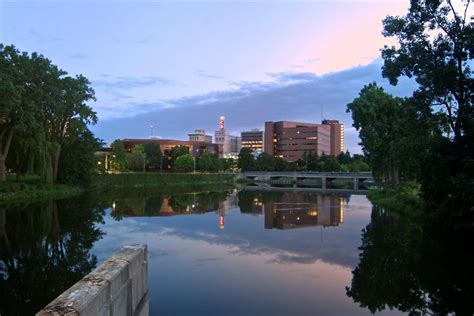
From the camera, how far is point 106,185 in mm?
69688

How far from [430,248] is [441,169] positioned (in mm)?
5611

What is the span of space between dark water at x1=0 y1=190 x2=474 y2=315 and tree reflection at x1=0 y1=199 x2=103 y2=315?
0.11ft

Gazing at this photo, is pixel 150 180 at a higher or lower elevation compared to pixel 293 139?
lower

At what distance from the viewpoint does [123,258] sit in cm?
795

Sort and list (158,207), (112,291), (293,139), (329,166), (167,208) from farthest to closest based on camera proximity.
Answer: (293,139)
(329,166)
(158,207)
(167,208)
(112,291)

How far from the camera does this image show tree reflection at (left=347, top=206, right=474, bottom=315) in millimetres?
9656

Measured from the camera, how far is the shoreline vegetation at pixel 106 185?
38.9 m

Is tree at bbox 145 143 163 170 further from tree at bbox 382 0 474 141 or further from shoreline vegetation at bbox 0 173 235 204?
tree at bbox 382 0 474 141

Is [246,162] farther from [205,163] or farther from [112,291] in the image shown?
[112,291]

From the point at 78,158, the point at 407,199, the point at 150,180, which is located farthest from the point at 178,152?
the point at 407,199

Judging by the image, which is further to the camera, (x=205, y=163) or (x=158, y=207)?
(x=205, y=163)

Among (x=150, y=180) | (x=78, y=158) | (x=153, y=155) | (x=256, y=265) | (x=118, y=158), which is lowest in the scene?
(x=256, y=265)

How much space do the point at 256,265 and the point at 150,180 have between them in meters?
73.2

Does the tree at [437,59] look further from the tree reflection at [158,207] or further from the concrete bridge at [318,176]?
the concrete bridge at [318,176]
